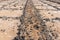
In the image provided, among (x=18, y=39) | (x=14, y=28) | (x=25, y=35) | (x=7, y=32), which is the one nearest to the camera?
(x=18, y=39)

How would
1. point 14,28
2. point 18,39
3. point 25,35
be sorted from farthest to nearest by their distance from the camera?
point 14,28 < point 25,35 < point 18,39

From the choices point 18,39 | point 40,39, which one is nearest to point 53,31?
point 40,39

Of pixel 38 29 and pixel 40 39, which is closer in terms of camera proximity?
pixel 40 39

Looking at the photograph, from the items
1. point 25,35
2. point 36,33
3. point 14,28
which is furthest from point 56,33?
point 14,28

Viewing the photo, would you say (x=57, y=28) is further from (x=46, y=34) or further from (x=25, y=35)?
(x=25, y=35)

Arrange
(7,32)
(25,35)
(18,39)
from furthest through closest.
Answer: (7,32) → (25,35) → (18,39)

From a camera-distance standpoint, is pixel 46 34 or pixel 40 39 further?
pixel 46 34

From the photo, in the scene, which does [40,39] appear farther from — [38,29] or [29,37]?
[38,29]

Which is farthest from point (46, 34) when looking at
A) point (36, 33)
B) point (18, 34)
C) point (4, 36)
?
point (4, 36)

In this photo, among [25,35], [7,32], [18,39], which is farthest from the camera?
[7,32]
